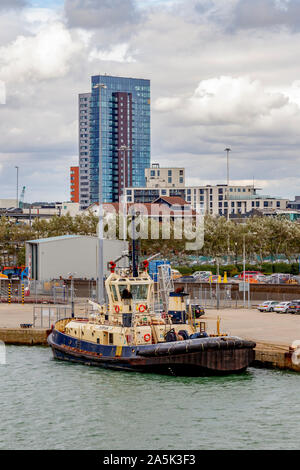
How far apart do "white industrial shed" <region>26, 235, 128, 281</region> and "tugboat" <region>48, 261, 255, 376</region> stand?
3920cm

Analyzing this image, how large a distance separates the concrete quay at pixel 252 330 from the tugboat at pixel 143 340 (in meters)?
2.30

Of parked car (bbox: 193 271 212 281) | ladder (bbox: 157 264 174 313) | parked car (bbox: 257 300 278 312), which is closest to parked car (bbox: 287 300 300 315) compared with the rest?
parked car (bbox: 257 300 278 312)

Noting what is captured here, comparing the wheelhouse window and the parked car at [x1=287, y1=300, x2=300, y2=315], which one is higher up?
the wheelhouse window

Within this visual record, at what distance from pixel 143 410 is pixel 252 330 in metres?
19.2

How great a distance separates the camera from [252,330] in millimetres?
52062

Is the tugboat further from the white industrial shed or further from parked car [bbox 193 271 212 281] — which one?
parked car [bbox 193 271 212 281]

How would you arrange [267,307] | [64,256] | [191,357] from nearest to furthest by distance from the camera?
[191,357]
[267,307]
[64,256]

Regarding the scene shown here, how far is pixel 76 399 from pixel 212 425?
24.2 ft

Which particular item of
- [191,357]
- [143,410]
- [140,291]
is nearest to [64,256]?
[140,291]

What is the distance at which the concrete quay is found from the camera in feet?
141

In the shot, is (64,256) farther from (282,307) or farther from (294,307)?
(294,307)

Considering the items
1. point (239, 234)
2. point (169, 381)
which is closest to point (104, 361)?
point (169, 381)

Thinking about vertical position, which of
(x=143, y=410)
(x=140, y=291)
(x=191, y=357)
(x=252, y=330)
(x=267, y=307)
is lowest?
(x=143, y=410)
